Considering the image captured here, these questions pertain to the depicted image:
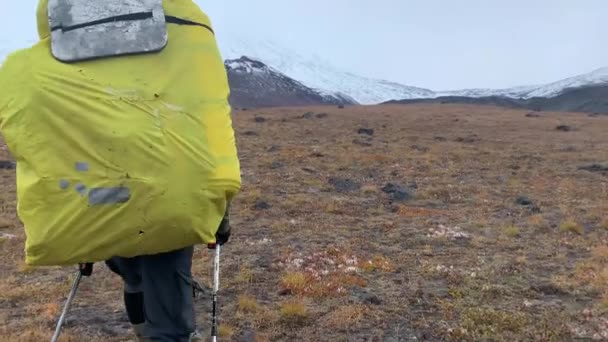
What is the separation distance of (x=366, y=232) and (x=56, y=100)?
10.3 metres

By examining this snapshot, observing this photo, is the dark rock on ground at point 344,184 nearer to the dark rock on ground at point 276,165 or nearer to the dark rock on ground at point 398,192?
the dark rock on ground at point 398,192

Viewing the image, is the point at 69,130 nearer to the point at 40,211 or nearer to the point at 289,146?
the point at 40,211

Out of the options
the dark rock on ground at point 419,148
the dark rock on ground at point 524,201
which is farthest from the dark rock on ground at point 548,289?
the dark rock on ground at point 419,148

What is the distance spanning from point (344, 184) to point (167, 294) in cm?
1625

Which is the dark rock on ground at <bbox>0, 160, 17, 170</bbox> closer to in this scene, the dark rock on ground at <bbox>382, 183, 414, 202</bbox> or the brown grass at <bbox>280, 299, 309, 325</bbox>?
the dark rock on ground at <bbox>382, 183, 414, 202</bbox>

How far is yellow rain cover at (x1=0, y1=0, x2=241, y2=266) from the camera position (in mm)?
3545

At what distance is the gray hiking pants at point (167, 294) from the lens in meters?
4.10

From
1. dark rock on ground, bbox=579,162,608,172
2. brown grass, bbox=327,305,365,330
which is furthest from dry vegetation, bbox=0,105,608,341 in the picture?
dark rock on ground, bbox=579,162,608,172

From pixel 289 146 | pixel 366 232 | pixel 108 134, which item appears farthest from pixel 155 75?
pixel 289 146

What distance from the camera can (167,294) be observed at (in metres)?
4.15

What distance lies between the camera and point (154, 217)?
358 centimetres

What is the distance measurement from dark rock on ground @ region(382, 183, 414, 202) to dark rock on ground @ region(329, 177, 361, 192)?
41.9 inches

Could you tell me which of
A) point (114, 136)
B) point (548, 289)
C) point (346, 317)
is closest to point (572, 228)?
point (548, 289)

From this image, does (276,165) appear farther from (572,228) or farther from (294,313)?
(294,313)
